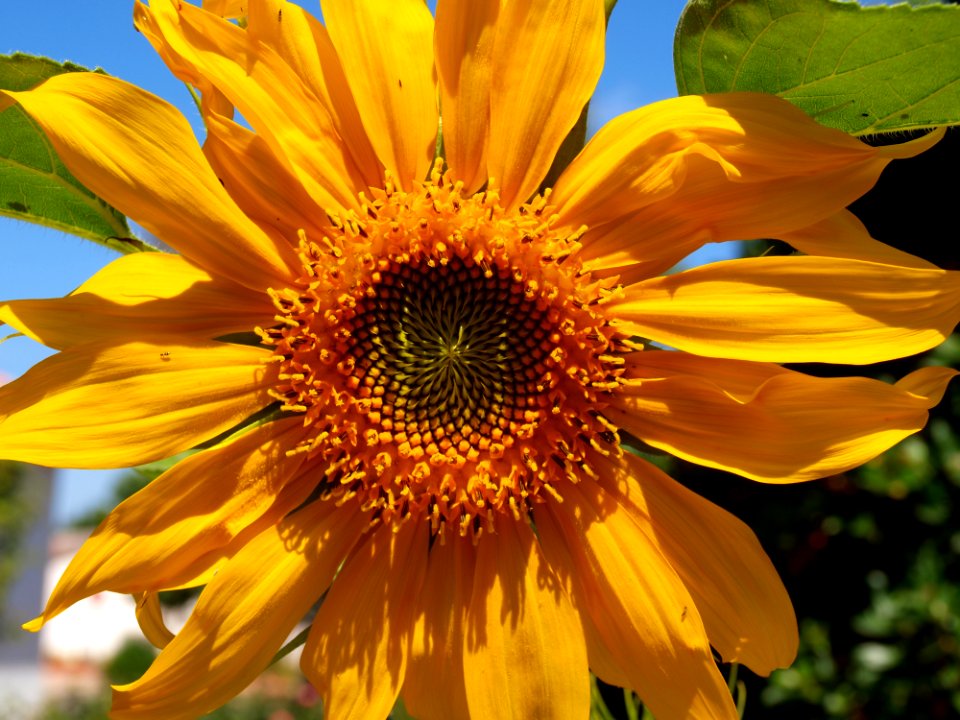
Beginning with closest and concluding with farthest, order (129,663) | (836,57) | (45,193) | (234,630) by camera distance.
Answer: (836,57) → (234,630) → (45,193) → (129,663)

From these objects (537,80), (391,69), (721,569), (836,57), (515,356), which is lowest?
(721,569)

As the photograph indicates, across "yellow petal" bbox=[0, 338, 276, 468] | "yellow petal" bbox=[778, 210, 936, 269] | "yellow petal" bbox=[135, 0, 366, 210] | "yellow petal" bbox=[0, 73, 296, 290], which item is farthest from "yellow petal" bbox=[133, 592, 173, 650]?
"yellow petal" bbox=[778, 210, 936, 269]

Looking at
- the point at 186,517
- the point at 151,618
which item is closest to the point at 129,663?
the point at 151,618

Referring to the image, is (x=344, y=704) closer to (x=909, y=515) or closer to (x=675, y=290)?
(x=675, y=290)

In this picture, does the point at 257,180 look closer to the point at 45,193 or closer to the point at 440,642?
the point at 45,193

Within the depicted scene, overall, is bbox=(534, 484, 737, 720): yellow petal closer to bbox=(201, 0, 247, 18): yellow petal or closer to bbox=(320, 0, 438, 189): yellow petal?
bbox=(320, 0, 438, 189): yellow petal

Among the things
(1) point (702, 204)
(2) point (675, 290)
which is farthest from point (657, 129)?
(2) point (675, 290)

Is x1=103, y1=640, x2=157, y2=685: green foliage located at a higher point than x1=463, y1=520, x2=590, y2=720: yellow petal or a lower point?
higher

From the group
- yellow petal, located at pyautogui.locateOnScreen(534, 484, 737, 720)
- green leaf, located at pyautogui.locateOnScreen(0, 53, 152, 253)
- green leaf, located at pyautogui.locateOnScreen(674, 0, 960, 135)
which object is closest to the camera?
green leaf, located at pyautogui.locateOnScreen(674, 0, 960, 135)
